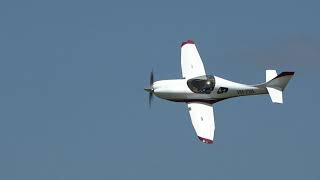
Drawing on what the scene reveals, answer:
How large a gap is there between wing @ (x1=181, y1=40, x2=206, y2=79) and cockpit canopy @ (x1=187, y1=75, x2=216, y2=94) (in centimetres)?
208

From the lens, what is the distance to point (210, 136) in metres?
83.9

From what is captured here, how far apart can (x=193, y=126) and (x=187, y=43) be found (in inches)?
432

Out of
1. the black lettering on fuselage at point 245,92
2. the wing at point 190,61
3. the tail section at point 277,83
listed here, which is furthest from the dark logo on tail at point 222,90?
the tail section at point 277,83

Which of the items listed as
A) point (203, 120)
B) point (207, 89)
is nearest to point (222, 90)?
point (207, 89)

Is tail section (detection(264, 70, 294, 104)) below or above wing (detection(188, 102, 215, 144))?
above

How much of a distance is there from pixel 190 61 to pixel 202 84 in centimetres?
425

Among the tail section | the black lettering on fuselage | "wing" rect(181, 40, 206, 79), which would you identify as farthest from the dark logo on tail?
the tail section

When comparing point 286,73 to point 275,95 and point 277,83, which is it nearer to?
point 277,83

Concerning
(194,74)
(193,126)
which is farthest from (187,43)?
(193,126)

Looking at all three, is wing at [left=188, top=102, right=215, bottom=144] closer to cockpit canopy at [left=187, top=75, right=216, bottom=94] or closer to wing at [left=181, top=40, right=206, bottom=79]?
cockpit canopy at [left=187, top=75, right=216, bottom=94]

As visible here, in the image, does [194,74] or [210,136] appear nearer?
[210,136]

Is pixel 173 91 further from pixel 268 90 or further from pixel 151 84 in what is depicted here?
pixel 268 90

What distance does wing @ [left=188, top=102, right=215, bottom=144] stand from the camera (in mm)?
84000

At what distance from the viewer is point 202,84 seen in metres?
87.8
